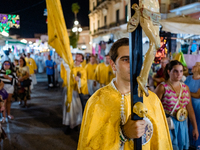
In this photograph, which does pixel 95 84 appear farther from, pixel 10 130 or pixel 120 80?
pixel 120 80

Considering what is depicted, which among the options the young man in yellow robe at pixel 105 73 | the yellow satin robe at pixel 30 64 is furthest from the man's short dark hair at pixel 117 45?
the yellow satin robe at pixel 30 64

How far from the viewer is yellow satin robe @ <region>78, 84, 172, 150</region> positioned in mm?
1430

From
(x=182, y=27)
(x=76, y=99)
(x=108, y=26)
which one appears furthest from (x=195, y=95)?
(x=108, y=26)

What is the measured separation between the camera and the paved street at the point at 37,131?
430 centimetres

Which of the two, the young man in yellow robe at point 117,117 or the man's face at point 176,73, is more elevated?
the man's face at point 176,73

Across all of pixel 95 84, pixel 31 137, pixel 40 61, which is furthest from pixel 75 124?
pixel 40 61

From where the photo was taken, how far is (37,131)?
201 inches

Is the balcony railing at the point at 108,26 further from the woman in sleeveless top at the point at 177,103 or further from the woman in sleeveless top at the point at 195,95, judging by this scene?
the woman in sleeveless top at the point at 177,103

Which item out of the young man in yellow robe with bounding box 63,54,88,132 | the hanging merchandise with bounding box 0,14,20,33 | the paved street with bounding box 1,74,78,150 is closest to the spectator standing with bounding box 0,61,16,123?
the paved street with bounding box 1,74,78,150

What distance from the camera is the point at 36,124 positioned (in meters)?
5.67

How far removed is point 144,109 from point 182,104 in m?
2.00

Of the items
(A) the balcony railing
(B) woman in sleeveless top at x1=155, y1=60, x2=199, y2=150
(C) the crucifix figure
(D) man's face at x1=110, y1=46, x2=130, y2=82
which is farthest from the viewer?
(A) the balcony railing

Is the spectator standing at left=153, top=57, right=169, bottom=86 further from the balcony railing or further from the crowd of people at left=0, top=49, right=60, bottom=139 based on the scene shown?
the balcony railing

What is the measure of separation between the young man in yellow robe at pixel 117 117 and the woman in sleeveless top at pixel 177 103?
1.26 meters
